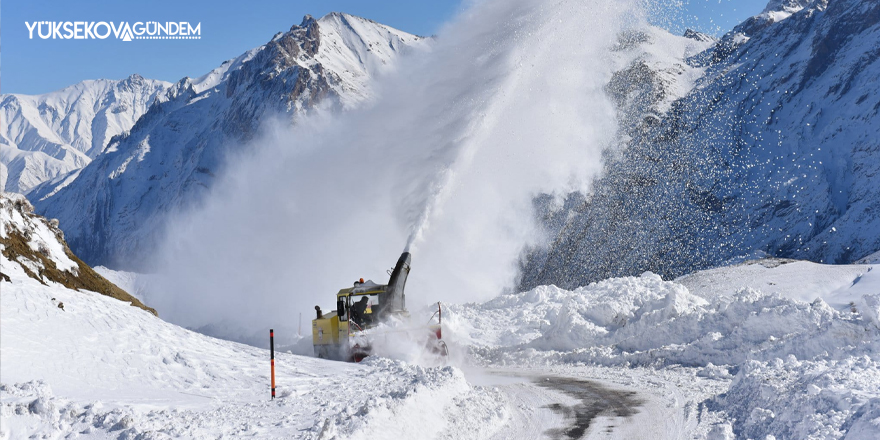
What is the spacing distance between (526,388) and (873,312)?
24.4ft

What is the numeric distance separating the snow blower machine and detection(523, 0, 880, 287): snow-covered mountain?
40.9 m

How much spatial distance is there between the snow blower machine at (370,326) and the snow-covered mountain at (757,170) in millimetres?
40919

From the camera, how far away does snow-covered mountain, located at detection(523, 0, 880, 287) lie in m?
73.5

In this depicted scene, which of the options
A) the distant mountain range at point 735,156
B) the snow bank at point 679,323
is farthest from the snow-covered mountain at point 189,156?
the snow bank at point 679,323

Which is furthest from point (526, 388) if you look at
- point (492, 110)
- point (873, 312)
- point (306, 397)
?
point (492, 110)

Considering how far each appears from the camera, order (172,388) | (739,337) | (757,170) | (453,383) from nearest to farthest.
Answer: (172,388) → (453,383) → (739,337) → (757,170)

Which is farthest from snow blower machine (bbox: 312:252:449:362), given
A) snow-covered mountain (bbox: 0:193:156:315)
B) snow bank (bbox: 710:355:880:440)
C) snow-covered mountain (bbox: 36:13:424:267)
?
snow-covered mountain (bbox: 36:13:424:267)

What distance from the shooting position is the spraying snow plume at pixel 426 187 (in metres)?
33.8

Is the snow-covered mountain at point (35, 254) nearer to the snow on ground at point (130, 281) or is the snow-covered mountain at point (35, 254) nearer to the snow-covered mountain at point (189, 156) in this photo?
the snow on ground at point (130, 281)

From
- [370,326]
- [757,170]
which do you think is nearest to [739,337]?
[370,326]

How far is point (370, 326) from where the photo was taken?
15.7 meters

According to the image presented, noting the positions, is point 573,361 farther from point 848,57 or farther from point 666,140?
point 848,57

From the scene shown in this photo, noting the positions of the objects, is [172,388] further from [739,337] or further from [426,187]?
[426,187]

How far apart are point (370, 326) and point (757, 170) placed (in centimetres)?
9155
